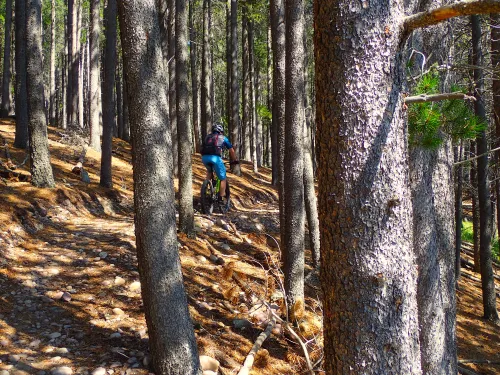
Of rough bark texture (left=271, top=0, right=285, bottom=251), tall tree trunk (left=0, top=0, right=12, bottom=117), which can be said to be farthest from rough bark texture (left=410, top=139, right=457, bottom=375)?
tall tree trunk (left=0, top=0, right=12, bottom=117)

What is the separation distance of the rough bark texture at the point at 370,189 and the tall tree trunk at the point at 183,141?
19.6 ft

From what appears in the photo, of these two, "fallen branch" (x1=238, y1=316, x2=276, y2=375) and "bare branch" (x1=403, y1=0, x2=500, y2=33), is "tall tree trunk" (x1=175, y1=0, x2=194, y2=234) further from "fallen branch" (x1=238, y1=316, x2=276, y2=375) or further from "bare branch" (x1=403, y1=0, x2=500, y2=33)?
"bare branch" (x1=403, y1=0, x2=500, y2=33)

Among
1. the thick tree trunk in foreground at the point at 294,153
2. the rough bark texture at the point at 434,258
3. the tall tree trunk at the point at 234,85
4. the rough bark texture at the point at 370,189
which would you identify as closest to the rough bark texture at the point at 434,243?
the rough bark texture at the point at 434,258

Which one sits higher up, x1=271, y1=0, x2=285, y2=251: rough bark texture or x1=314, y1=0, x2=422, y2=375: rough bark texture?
x1=271, y1=0, x2=285, y2=251: rough bark texture

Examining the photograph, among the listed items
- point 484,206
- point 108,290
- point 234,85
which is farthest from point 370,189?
point 234,85

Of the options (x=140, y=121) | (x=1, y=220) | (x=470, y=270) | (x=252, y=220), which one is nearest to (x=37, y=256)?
(x=1, y=220)

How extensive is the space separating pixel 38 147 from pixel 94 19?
8.84 meters

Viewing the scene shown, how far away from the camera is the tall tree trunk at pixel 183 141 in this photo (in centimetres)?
827

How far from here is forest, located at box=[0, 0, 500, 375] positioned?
7.95 feet

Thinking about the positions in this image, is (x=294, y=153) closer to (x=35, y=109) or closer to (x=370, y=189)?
(x=370, y=189)

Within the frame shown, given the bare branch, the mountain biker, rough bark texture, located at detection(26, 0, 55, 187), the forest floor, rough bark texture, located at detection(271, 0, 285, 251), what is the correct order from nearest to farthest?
the bare branch
the forest floor
rough bark texture, located at detection(271, 0, 285, 251)
rough bark texture, located at detection(26, 0, 55, 187)
the mountain biker

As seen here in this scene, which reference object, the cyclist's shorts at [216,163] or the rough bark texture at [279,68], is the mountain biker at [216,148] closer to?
the cyclist's shorts at [216,163]

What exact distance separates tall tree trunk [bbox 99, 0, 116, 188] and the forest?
6 cm

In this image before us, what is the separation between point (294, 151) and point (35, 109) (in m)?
5.95
